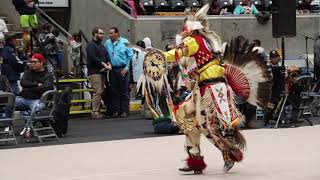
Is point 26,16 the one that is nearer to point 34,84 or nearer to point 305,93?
point 34,84

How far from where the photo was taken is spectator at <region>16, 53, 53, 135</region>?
1228 centimetres

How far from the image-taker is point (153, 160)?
9.81 meters

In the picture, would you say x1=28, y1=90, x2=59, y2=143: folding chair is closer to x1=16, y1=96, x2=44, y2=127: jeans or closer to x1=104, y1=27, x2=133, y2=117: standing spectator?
x1=16, y1=96, x2=44, y2=127: jeans

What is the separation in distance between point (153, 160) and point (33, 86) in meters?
3.37

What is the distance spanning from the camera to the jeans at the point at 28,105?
12047 mm

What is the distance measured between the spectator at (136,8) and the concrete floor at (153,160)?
8.35m

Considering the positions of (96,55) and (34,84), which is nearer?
(34,84)

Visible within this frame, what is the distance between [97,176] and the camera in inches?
338

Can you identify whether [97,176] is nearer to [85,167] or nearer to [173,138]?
[85,167]

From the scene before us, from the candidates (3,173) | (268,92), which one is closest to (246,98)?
(268,92)

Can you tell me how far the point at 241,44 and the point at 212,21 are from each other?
1196cm

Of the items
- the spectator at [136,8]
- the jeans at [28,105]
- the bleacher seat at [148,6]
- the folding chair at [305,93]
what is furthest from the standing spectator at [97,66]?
the bleacher seat at [148,6]

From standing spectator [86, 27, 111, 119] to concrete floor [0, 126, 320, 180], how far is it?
372 centimetres

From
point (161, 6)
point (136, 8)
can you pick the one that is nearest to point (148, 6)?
point (161, 6)
